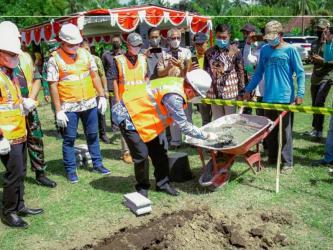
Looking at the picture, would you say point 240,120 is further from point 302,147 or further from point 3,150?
point 3,150

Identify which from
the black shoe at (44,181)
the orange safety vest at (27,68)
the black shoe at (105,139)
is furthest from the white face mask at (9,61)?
the black shoe at (105,139)

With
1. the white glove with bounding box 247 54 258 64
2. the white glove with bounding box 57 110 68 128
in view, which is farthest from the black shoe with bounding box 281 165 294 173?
the white glove with bounding box 57 110 68 128

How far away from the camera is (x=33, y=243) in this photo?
4.12 m

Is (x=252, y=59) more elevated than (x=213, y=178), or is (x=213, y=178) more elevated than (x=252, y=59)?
Answer: (x=252, y=59)

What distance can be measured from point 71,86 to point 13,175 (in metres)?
1.64

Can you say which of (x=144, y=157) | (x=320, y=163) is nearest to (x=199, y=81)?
(x=144, y=157)

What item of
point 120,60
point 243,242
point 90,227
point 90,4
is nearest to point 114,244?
point 90,227

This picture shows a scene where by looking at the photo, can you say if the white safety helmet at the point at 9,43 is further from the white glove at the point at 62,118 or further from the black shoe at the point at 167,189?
the black shoe at the point at 167,189

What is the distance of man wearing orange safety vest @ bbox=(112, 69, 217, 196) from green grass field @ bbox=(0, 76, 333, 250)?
0.56 m

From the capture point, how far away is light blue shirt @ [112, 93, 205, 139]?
4324 millimetres

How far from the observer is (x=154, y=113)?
4.59 metres

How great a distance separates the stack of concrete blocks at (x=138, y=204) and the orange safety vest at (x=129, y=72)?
6.42ft

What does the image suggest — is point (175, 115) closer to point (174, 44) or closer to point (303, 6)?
point (174, 44)

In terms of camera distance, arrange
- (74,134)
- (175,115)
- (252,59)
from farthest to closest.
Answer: (252,59)
(74,134)
(175,115)
